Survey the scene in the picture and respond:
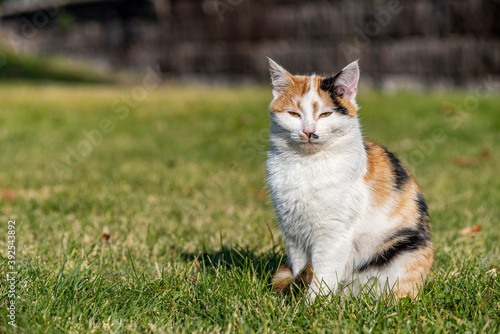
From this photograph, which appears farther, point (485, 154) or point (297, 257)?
point (485, 154)

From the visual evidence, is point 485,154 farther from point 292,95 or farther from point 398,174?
point 292,95

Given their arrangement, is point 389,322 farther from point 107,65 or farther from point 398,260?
point 107,65

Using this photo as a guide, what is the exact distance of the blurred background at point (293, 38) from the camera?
37.3 ft

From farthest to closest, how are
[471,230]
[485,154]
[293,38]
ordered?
[293,38]
[485,154]
[471,230]

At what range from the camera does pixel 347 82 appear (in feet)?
8.34

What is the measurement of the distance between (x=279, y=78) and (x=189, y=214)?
1.96 metres

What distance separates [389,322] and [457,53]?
10.7m

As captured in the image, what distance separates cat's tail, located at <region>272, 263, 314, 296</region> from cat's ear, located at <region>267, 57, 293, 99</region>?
2.95 feet

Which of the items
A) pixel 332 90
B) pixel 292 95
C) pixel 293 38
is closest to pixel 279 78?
pixel 292 95

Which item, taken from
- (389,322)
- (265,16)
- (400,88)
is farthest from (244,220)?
(265,16)

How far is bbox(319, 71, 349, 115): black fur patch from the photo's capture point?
8.28 feet

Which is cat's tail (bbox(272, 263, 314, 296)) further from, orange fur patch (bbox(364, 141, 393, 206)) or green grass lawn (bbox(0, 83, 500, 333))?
orange fur patch (bbox(364, 141, 393, 206))

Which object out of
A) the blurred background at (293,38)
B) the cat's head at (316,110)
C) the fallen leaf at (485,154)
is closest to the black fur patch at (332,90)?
the cat's head at (316,110)

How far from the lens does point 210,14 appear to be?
554 inches
